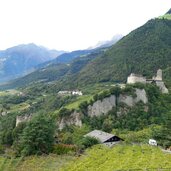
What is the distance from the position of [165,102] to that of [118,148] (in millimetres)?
35430

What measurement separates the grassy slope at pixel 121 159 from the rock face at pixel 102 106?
22039 mm

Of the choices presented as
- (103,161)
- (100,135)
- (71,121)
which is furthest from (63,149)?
(71,121)

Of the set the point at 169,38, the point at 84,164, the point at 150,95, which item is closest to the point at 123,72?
the point at 169,38

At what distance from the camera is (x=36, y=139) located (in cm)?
7712

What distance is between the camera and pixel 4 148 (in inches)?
3374

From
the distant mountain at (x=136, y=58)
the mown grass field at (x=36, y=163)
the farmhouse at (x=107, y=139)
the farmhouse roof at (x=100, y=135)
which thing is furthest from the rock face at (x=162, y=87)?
the mown grass field at (x=36, y=163)

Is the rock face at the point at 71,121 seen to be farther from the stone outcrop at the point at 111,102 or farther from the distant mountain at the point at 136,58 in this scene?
the distant mountain at the point at 136,58

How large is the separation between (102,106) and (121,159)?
3485cm

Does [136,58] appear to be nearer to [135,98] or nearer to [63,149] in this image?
[135,98]

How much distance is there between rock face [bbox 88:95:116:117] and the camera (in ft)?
321

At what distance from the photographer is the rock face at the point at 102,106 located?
97.9 metres

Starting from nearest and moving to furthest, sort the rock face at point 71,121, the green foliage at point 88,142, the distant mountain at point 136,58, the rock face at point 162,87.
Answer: the green foliage at point 88,142, the rock face at point 71,121, the rock face at point 162,87, the distant mountain at point 136,58

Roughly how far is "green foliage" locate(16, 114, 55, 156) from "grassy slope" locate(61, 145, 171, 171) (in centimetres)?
892

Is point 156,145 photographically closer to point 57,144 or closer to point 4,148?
point 57,144
